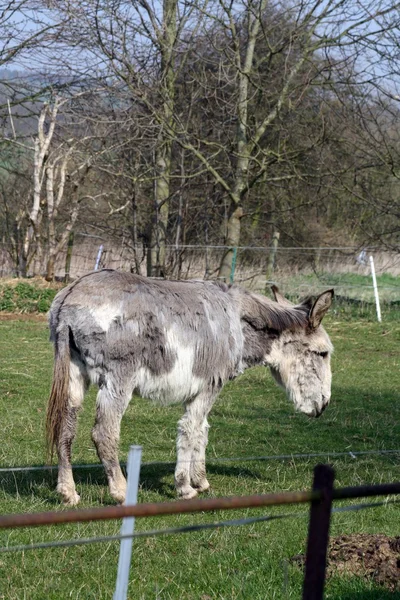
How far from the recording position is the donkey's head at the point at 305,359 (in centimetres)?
747

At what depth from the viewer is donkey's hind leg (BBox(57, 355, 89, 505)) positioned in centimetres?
623

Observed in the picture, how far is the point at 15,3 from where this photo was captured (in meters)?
22.3

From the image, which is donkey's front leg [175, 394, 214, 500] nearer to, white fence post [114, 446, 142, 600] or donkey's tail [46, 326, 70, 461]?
donkey's tail [46, 326, 70, 461]

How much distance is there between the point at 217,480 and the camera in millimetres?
7293

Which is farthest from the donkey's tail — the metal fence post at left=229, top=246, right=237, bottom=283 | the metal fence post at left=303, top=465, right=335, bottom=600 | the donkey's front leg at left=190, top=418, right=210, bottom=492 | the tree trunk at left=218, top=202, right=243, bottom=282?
the tree trunk at left=218, top=202, right=243, bottom=282

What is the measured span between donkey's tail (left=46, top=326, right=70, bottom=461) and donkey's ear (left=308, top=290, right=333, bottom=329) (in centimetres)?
226

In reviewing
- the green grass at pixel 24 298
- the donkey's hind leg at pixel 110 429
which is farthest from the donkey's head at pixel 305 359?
the green grass at pixel 24 298

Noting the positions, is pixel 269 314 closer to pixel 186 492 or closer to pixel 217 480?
pixel 217 480

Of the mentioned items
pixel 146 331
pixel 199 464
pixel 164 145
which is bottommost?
pixel 199 464

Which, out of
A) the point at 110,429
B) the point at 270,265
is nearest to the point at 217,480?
the point at 110,429

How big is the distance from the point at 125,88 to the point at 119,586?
1959 cm

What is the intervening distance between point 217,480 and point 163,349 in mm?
1471

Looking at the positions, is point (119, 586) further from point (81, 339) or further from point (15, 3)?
point (15, 3)

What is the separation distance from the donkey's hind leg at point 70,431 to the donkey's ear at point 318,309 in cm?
210
